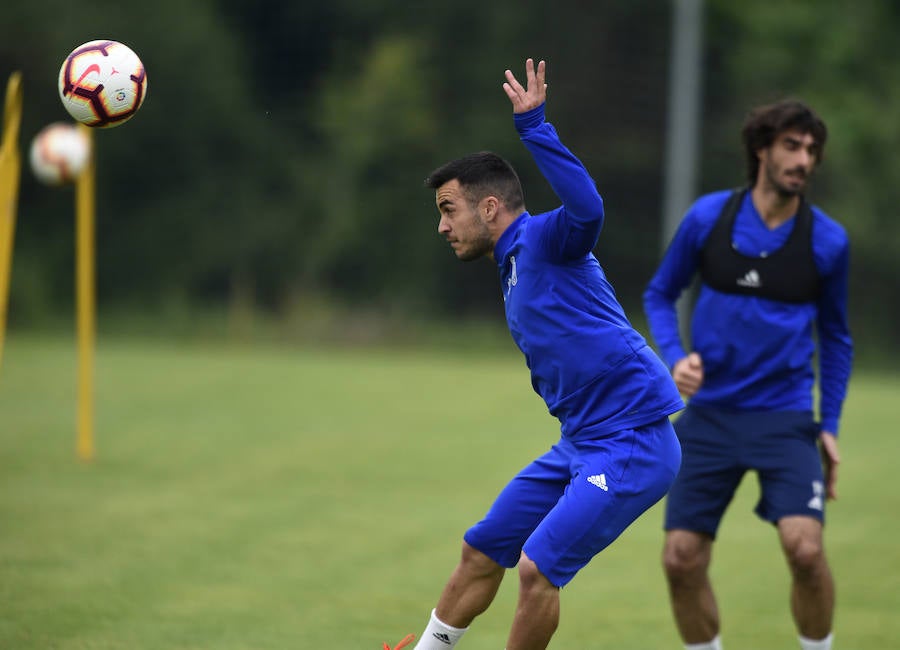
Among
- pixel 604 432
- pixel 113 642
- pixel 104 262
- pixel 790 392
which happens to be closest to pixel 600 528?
pixel 604 432

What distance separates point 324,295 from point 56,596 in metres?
20.3

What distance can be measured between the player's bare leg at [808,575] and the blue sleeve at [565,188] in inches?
63.9

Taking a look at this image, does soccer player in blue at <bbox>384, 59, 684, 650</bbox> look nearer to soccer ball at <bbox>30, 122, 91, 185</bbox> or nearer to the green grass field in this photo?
the green grass field

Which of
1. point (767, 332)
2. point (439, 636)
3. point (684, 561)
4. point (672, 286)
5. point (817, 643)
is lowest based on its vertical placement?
point (817, 643)

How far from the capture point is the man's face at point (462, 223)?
14.4 feet

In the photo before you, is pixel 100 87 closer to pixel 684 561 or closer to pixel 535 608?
pixel 535 608

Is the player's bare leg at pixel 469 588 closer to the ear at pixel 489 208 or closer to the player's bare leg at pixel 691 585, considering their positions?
the player's bare leg at pixel 691 585

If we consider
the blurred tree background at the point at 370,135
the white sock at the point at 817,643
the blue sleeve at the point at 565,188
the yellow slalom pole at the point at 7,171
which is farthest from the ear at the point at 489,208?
the blurred tree background at the point at 370,135

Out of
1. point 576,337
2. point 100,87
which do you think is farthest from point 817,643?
point 100,87

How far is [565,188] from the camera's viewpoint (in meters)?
3.99

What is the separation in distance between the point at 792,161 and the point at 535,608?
227 centimetres

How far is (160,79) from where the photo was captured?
28.4 metres

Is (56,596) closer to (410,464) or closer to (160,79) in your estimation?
(410,464)

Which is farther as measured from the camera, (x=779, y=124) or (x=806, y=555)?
(x=779, y=124)
